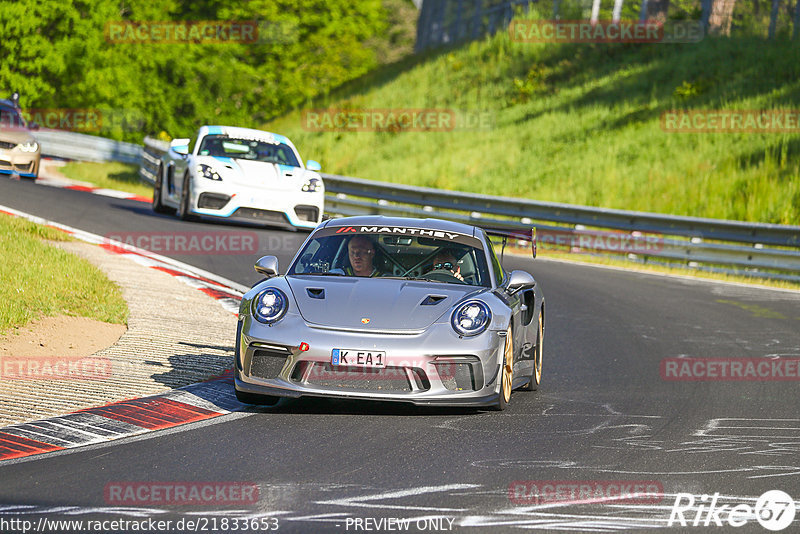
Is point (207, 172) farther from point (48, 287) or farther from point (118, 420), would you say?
point (118, 420)

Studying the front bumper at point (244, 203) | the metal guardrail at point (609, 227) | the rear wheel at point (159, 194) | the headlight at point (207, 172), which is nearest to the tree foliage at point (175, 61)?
the metal guardrail at point (609, 227)

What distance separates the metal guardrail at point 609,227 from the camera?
19.9 metres

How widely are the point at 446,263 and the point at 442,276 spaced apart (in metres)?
0.23

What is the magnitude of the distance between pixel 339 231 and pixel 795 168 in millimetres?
18119

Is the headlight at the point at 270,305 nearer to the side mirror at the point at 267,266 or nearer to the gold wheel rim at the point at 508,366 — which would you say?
the side mirror at the point at 267,266

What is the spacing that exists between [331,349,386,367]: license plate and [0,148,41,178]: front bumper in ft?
60.2

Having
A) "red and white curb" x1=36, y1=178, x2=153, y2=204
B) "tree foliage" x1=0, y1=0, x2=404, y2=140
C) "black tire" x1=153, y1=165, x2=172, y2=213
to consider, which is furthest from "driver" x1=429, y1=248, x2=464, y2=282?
"tree foliage" x1=0, y1=0, x2=404, y2=140

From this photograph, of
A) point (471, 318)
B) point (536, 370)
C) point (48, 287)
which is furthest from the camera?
point (48, 287)

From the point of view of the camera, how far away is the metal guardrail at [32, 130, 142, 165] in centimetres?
3638

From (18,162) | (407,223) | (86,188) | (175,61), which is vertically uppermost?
(175,61)

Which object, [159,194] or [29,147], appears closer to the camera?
[159,194]

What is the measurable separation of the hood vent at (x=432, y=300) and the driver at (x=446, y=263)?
75 centimetres

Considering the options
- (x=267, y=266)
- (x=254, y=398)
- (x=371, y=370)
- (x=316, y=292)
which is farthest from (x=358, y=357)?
(x=267, y=266)

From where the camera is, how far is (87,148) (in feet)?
120
